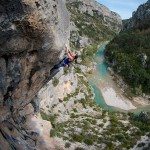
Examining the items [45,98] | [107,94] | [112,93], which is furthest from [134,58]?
[45,98]

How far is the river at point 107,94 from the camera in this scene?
72750 millimetres

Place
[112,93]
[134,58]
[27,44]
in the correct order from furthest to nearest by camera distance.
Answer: [134,58], [112,93], [27,44]

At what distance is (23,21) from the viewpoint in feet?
66.9

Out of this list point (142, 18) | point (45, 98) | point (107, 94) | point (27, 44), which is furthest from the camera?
point (142, 18)

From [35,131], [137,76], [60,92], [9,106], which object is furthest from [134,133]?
[137,76]

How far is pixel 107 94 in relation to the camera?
79562 millimetres

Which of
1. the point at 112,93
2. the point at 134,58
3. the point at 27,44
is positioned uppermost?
the point at 27,44

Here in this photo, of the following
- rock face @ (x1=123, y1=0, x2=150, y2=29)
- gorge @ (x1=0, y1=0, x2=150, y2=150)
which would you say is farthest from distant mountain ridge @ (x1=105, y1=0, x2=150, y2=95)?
gorge @ (x1=0, y1=0, x2=150, y2=150)

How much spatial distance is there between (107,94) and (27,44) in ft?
193

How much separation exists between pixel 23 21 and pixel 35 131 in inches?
795

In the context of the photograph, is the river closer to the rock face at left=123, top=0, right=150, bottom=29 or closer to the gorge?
the gorge

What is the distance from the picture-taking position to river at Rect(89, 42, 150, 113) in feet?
239

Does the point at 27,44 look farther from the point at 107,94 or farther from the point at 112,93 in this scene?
the point at 112,93

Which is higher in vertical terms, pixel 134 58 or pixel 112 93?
pixel 134 58
